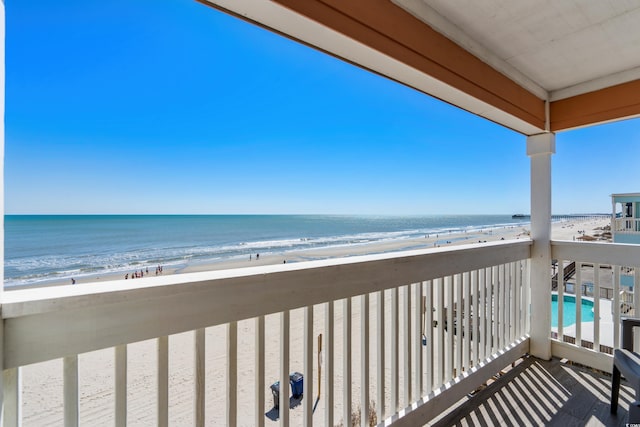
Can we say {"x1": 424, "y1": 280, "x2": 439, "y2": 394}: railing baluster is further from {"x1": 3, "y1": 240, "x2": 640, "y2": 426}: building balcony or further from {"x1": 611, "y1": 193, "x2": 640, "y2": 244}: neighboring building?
{"x1": 611, "y1": 193, "x2": 640, "y2": 244}: neighboring building

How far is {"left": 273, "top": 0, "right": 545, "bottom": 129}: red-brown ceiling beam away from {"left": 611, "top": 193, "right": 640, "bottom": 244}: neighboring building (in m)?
1.59

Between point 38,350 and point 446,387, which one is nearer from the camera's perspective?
point 38,350

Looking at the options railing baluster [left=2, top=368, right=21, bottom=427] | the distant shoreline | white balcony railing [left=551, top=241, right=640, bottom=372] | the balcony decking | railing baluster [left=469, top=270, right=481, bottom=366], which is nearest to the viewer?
railing baluster [left=2, top=368, right=21, bottom=427]

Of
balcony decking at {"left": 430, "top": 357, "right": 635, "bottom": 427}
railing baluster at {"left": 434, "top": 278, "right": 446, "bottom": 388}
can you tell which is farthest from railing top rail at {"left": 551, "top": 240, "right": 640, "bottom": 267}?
railing baluster at {"left": 434, "top": 278, "right": 446, "bottom": 388}

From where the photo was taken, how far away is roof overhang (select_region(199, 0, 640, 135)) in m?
1.04

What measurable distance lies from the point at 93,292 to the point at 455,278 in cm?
175

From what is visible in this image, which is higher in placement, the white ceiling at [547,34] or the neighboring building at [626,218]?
the white ceiling at [547,34]

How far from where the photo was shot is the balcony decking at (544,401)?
5.22 feet

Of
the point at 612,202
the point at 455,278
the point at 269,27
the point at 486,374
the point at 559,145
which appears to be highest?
the point at 269,27

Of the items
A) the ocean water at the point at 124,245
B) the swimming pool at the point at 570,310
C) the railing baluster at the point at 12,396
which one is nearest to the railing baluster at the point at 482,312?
the railing baluster at the point at 12,396

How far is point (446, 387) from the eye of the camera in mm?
1644

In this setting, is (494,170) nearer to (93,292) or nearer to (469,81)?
(469,81)

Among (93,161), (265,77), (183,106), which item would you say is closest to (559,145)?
(265,77)

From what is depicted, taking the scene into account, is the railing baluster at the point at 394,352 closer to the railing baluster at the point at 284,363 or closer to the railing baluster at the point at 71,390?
the railing baluster at the point at 284,363
